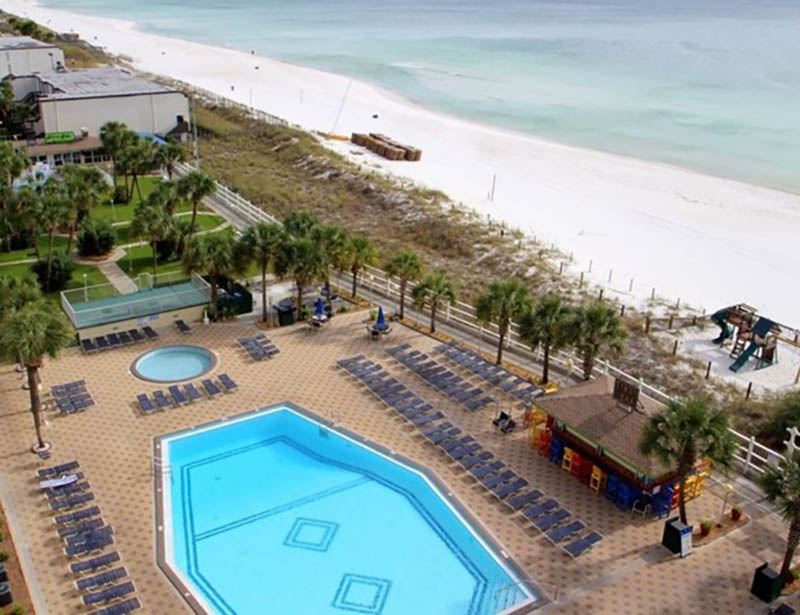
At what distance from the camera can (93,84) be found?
66.7 metres

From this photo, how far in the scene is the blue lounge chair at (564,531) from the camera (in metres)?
20.9

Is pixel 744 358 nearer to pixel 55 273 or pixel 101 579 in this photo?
pixel 101 579

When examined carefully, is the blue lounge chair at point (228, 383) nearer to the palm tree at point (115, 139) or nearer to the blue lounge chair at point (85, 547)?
the blue lounge chair at point (85, 547)

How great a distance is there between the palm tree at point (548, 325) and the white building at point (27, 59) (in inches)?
2519

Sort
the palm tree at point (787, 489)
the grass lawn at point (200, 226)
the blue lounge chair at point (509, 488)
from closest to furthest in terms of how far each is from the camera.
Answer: the palm tree at point (787, 489), the blue lounge chair at point (509, 488), the grass lawn at point (200, 226)

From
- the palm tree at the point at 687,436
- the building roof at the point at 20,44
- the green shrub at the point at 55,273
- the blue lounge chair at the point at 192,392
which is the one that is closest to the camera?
the palm tree at the point at 687,436

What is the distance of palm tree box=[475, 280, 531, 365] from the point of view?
28.9m

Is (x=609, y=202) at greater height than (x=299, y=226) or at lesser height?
lesser

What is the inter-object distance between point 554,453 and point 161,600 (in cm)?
1246

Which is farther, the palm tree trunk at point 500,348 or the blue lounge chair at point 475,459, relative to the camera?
the palm tree trunk at point 500,348

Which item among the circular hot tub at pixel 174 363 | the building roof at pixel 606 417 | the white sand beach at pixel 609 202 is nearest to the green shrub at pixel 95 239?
the circular hot tub at pixel 174 363

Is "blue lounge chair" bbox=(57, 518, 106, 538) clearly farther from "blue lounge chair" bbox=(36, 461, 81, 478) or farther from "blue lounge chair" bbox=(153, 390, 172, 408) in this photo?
"blue lounge chair" bbox=(153, 390, 172, 408)

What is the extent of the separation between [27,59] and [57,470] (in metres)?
63.9

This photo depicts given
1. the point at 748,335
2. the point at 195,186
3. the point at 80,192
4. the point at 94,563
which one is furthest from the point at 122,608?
the point at 748,335
